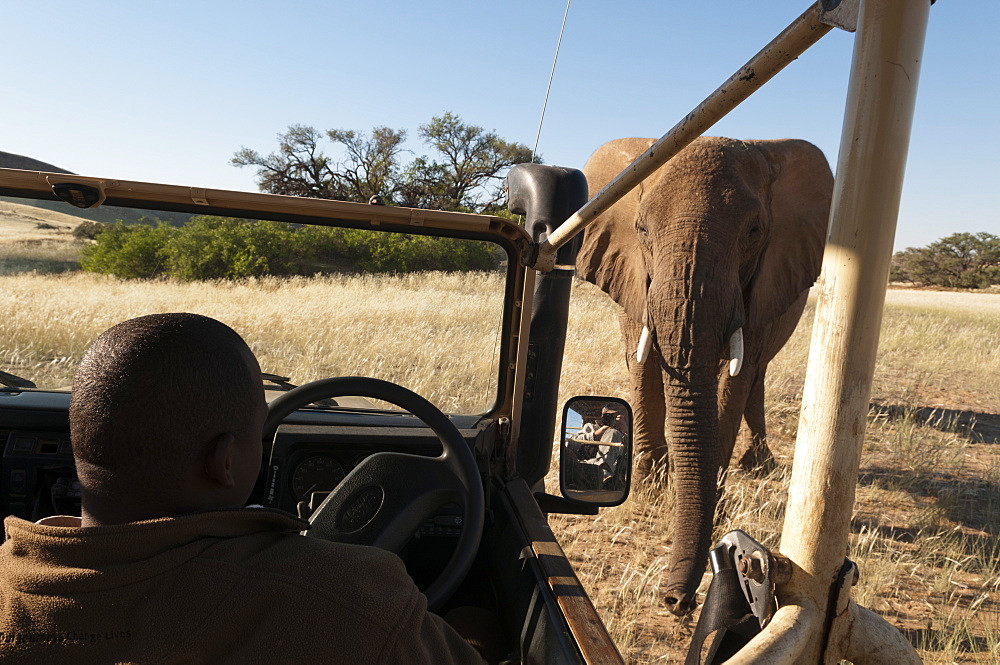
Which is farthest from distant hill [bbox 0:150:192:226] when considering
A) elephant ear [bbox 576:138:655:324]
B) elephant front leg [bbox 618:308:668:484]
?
elephant front leg [bbox 618:308:668:484]

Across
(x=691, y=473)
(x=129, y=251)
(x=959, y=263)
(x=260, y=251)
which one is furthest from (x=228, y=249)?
(x=959, y=263)

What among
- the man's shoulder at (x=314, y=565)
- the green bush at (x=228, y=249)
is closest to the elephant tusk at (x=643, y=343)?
the green bush at (x=228, y=249)

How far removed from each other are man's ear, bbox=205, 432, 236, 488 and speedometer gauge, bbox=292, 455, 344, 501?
130 centimetres

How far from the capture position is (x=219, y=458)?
102 centimetres

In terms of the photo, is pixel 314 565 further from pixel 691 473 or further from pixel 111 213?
pixel 691 473

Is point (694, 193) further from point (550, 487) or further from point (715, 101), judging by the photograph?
point (715, 101)

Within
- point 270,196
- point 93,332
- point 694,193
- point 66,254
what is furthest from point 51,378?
A: point 694,193

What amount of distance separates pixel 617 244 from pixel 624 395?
2777 mm

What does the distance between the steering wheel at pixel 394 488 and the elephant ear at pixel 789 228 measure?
442cm

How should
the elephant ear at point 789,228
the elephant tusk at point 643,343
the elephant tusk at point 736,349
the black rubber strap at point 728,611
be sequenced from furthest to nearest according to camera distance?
the elephant ear at point 789,228
the elephant tusk at point 643,343
the elephant tusk at point 736,349
the black rubber strap at point 728,611

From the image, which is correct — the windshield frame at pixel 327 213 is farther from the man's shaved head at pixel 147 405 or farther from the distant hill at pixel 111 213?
the man's shaved head at pixel 147 405

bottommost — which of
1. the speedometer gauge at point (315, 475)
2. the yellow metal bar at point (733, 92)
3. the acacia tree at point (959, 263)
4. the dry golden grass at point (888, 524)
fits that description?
the dry golden grass at point (888, 524)

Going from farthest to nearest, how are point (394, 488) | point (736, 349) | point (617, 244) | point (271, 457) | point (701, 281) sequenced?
point (617, 244) → point (736, 349) → point (701, 281) → point (271, 457) → point (394, 488)

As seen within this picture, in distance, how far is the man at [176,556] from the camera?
94cm
